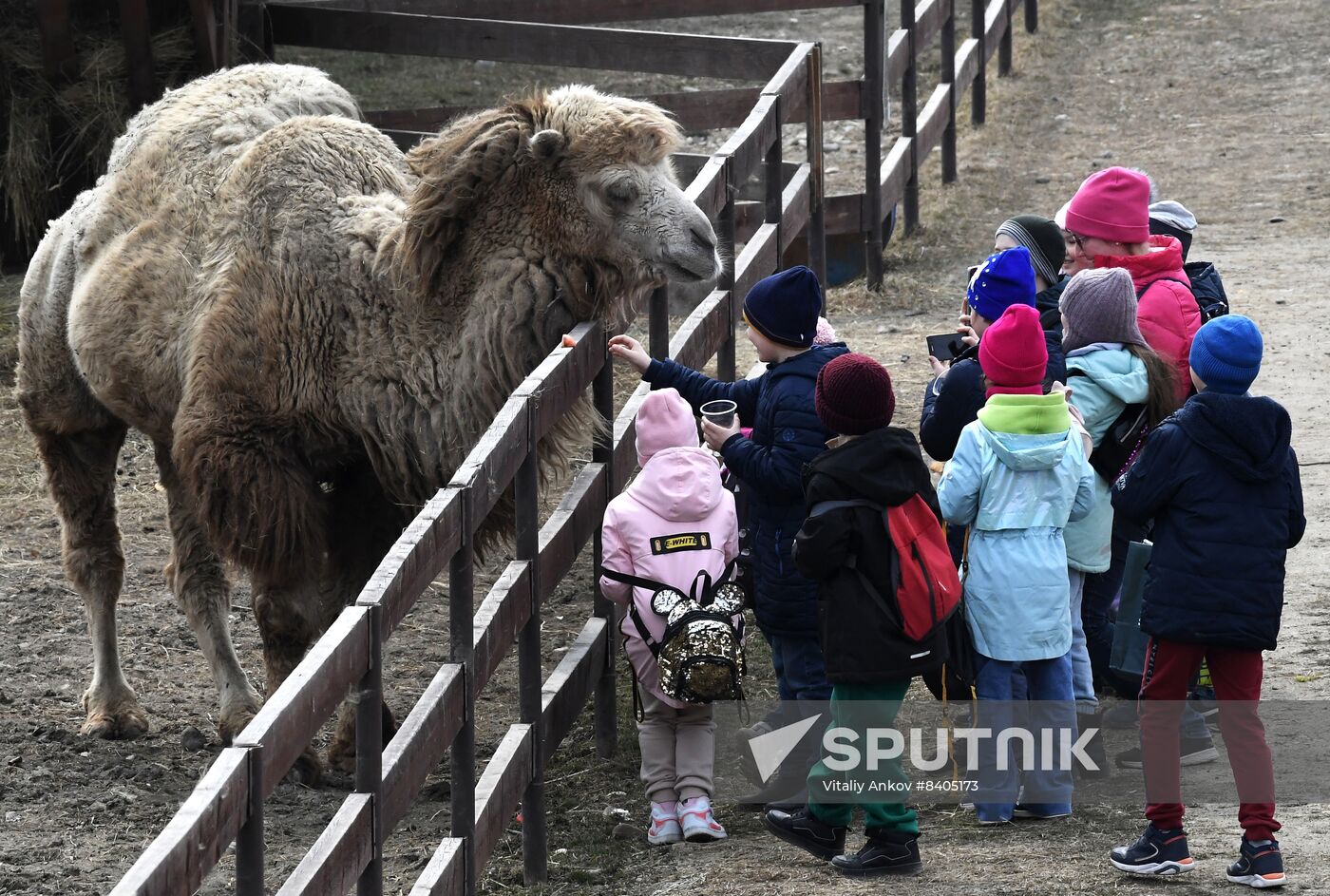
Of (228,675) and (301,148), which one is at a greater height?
(301,148)

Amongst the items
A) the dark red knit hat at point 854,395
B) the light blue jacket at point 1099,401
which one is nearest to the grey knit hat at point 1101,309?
the light blue jacket at point 1099,401

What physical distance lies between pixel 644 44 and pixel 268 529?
518 centimetres

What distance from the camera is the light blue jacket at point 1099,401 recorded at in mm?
4965

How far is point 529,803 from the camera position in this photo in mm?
4605

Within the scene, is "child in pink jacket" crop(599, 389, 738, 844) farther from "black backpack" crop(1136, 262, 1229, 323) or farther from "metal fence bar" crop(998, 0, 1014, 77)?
"metal fence bar" crop(998, 0, 1014, 77)

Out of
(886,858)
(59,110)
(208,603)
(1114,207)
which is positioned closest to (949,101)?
(59,110)

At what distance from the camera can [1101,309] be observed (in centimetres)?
501

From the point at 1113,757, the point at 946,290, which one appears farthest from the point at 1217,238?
the point at 1113,757

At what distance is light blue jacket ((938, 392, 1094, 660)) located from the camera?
14.9 ft

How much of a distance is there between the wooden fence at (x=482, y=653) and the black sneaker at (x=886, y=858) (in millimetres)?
844

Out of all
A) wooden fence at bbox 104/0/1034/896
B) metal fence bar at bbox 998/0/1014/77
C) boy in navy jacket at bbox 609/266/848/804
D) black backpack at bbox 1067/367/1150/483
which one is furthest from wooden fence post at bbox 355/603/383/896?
metal fence bar at bbox 998/0/1014/77

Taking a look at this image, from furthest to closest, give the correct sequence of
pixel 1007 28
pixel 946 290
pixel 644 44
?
pixel 1007 28, pixel 946 290, pixel 644 44

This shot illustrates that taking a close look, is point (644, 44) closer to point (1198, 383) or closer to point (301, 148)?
point (301, 148)

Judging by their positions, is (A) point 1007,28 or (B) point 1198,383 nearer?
(B) point 1198,383
